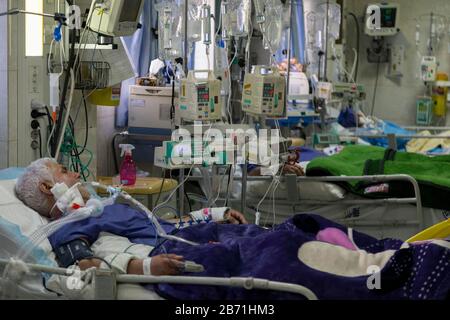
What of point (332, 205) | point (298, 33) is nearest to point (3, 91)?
point (332, 205)

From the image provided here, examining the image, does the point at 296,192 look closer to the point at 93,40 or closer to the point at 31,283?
the point at 93,40

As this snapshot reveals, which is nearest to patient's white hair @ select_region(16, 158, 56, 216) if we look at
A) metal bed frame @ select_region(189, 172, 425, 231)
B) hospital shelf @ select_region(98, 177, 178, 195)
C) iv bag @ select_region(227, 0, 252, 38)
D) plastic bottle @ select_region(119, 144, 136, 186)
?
hospital shelf @ select_region(98, 177, 178, 195)

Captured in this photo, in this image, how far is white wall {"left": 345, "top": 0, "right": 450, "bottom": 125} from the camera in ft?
29.8

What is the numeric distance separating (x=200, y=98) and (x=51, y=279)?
6.53ft

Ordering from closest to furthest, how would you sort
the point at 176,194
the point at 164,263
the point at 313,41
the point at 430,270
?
the point at 430,270 → the point at 164,263 → the point at 176,194 → the point at 313,41

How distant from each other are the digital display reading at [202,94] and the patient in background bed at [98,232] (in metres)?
1.20

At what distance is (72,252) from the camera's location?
2916mm

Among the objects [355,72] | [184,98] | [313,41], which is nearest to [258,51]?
[184,98]

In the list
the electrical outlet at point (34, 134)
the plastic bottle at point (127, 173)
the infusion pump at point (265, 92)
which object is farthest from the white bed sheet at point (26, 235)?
the infusion pump at point (265, 92)

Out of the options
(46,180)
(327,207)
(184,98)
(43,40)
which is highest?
(43,40)

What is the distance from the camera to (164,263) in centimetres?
271

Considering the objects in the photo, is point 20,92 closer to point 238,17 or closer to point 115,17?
point 115,17

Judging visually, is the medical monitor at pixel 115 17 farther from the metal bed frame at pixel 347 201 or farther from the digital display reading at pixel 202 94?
the metal bed frame at pixel 347 201
